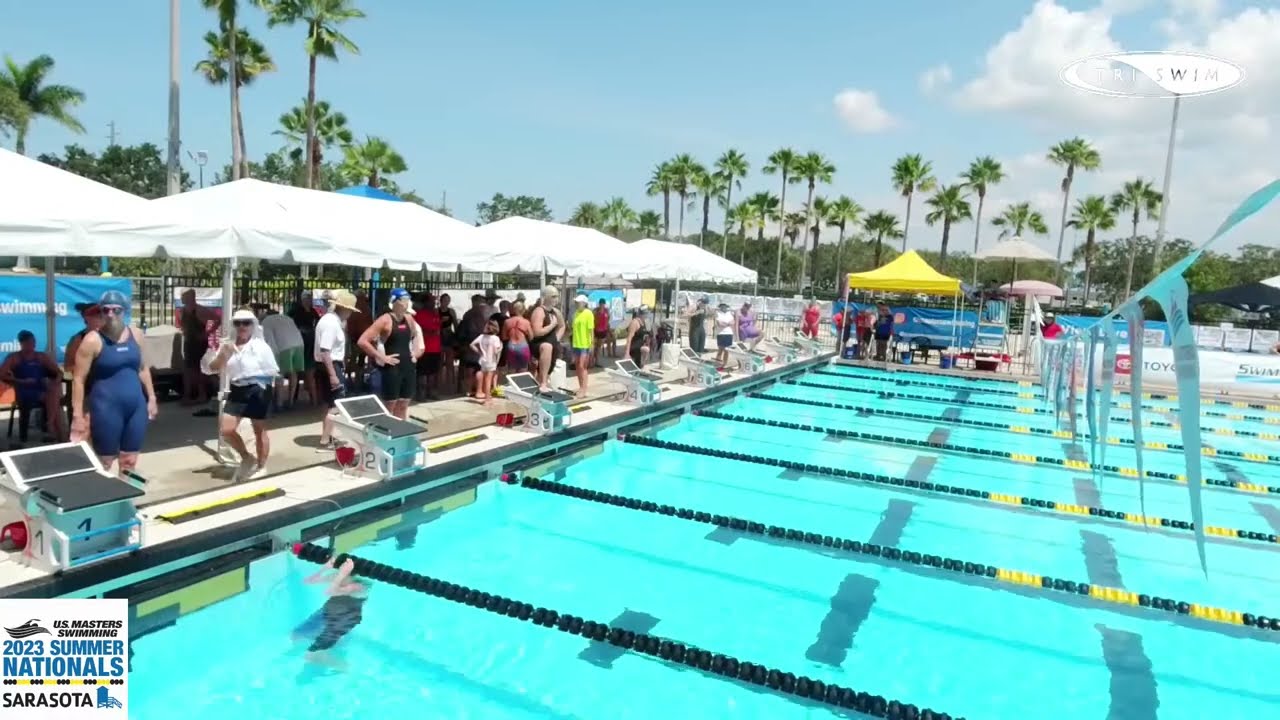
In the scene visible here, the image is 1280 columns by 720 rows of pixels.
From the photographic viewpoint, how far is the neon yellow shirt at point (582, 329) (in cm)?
1022

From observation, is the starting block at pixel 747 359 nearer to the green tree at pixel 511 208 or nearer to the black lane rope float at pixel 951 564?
the black lane rope float at pixel 951 564

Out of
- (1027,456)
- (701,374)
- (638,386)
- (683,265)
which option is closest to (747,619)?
(638,386)

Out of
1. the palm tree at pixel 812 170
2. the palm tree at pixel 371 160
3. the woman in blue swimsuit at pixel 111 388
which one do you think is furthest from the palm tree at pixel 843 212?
the woman in blue swimsuit at pixel 111 388

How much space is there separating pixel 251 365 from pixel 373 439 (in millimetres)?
1082

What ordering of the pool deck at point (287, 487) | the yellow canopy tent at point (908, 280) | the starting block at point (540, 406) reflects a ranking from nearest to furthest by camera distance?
1. the pool deck at point (287, 487)
2. the starting block at point (540, 406)
3. the yellow canopy tent at point (908, 280)

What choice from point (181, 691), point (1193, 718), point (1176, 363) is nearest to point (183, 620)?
point (181, 691)

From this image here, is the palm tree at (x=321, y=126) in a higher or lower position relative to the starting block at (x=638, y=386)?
higher

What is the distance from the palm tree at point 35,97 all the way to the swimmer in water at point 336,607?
33.7 meters

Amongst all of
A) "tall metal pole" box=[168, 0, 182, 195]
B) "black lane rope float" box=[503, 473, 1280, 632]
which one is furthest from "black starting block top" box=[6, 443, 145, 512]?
"tall metal pole" box=[168, 0, 182, 195]

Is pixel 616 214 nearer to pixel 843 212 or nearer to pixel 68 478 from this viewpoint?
pixel 843 212

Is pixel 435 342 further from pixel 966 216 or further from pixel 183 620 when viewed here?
pixel 966 216

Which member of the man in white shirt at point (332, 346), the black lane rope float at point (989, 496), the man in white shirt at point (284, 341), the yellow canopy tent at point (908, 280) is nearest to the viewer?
the man in white shirt at point (332, 346)

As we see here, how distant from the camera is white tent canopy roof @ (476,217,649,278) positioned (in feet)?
32.1

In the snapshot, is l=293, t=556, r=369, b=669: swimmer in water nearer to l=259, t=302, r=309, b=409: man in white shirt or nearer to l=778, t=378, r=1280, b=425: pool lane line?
l=259, t=302, r=309, b=409: man in white shirt
